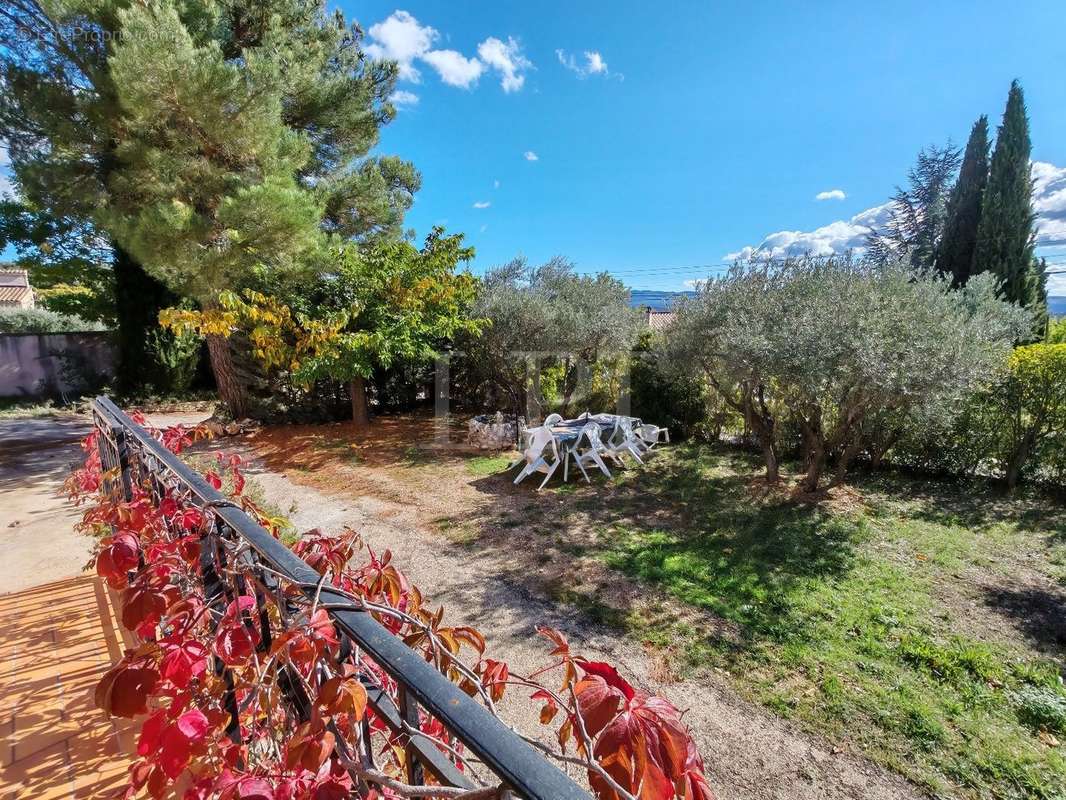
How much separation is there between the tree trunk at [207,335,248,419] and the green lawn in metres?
7.41

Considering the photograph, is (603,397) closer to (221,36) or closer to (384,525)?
(384,525)

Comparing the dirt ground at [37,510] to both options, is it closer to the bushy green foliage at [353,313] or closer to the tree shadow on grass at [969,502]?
the bushy green foliage at [353,313]

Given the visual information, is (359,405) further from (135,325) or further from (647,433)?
(135,325)

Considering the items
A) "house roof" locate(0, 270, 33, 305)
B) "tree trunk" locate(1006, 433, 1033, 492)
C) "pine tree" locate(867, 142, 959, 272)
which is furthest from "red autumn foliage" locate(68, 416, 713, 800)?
"house roof" locate(0, 270, 33, 305)

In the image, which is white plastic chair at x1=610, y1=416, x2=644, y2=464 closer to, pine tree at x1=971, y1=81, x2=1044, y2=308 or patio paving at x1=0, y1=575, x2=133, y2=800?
patio paving at x1=0, y1=575, x2=133, y2=800

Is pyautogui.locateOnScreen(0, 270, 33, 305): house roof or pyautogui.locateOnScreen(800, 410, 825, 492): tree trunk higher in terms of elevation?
pyautogui.locateOnScreen(0, 270, 33, 305): house roof

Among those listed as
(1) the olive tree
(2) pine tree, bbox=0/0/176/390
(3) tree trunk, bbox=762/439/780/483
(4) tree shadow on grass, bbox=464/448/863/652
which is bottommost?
(4) tree shadow on grass, bbox=464/448/863/652

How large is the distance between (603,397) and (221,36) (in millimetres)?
9120

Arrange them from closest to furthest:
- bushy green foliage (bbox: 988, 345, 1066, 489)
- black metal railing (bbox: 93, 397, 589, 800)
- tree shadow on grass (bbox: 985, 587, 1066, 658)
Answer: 1. black metal railing (bbox: 93, 397, 589, 800)
2. tree shadow on grass (bbox: 985, 587, 1066, 658)
3. bushy green foliage (bbox: 988, 345, 1066, 489)

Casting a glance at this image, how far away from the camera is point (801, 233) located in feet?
74.0

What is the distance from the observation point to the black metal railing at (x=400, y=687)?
1.59 ft

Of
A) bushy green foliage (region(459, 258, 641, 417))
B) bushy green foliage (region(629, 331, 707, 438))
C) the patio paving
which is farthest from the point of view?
bushy green foliage (region(459, 258, 641, 417))

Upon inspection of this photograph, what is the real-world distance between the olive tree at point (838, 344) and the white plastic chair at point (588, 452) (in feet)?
6.08

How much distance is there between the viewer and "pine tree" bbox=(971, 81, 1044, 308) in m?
15.8
